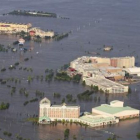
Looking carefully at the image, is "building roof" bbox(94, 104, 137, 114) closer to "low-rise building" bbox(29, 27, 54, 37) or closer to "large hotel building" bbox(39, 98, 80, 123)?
"large hotel building" bbox(39, 98, 80, 123)

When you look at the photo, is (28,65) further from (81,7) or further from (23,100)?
(81,7)

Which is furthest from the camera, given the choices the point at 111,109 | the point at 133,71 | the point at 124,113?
the point at 133,71

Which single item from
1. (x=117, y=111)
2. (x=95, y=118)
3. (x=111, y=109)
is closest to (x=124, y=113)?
(x=117, y=111)

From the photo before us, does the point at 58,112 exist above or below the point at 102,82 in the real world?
below

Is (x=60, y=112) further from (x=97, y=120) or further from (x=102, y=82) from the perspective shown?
(x=102, y=82)

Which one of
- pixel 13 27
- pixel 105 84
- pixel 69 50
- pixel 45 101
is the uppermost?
pixel 13 27

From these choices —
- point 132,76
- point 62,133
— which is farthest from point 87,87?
point 62,133

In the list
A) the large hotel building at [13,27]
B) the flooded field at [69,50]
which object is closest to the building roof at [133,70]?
the flooded field at [69,50]

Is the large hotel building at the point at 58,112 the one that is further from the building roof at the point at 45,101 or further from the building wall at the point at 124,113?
the building wall at the point at 124,113

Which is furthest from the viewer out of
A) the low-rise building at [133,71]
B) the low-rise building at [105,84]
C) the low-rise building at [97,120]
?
the low-rise building at [133,71]

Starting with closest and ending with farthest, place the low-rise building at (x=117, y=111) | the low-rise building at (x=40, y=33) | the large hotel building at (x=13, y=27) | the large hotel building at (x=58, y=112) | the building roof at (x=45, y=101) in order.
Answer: the large hotel building at (x=58, y=112)
the building roof at (x=45, y=101)
the low-rise building at (x=117, y=111)
the low-rise building at (x=40, y=33)
the large hotel building at (x=13, y=27)

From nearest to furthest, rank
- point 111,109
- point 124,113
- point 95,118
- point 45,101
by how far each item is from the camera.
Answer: point 95,118 → point 45,101 → point 124,113 → point 111,109
